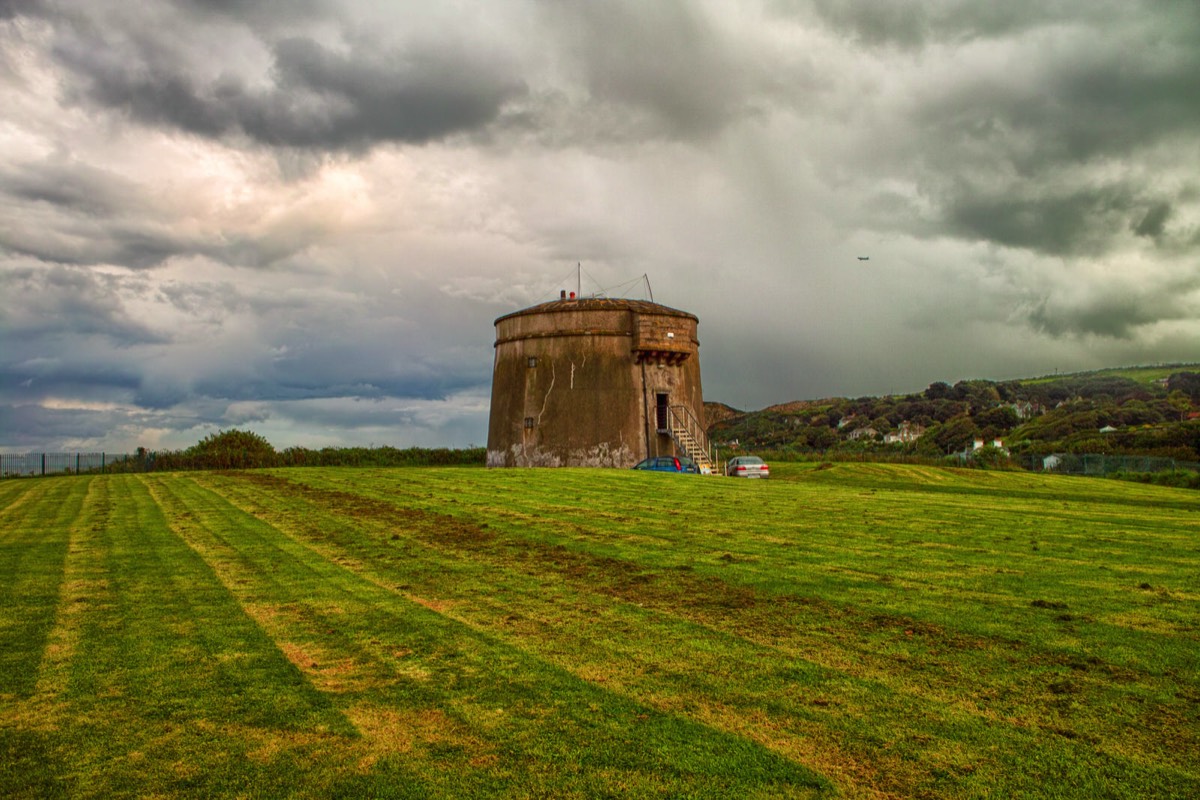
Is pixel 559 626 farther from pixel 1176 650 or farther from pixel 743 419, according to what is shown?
pixel 743 419

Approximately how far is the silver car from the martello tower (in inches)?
74.1

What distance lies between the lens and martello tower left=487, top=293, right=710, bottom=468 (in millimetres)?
38688

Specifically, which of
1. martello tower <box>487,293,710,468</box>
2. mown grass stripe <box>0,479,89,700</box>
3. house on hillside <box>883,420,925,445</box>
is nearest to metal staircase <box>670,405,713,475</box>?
martello tower <box>487,293,710,468</box>

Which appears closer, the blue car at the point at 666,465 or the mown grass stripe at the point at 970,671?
the mown grass stripe at the point at 970,671

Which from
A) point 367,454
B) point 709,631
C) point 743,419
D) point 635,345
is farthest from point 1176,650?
point 743,419

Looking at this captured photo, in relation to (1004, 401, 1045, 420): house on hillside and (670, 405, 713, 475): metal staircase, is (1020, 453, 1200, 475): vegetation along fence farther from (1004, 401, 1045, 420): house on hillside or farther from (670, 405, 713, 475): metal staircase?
(1004, 401, 1045, 420): house on hillside

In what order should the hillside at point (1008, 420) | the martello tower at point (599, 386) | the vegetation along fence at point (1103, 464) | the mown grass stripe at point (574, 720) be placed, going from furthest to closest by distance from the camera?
the hillside at point (1008, 420), the vegetation along fence at point (1103, 464), the martello tower at point (599, 386), the mown grass stripe at point (574, 720)

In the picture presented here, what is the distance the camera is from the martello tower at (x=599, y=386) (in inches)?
1523

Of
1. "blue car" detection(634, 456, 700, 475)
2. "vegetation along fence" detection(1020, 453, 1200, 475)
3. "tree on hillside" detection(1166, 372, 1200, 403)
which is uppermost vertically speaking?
"tree on hillside" detection(1166, 372, 1200, 403)

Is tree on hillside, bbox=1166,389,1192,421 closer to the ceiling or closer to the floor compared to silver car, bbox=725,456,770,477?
closer to the ceiling

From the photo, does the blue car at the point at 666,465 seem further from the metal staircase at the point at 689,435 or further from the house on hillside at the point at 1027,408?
the house on hillside at the point at 1027,408

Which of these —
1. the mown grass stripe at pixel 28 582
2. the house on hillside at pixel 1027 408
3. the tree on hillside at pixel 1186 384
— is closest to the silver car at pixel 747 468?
the mown grass stripe at pixel 28 582

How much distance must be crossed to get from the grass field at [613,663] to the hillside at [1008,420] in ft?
143

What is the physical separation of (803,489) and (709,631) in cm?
1577
